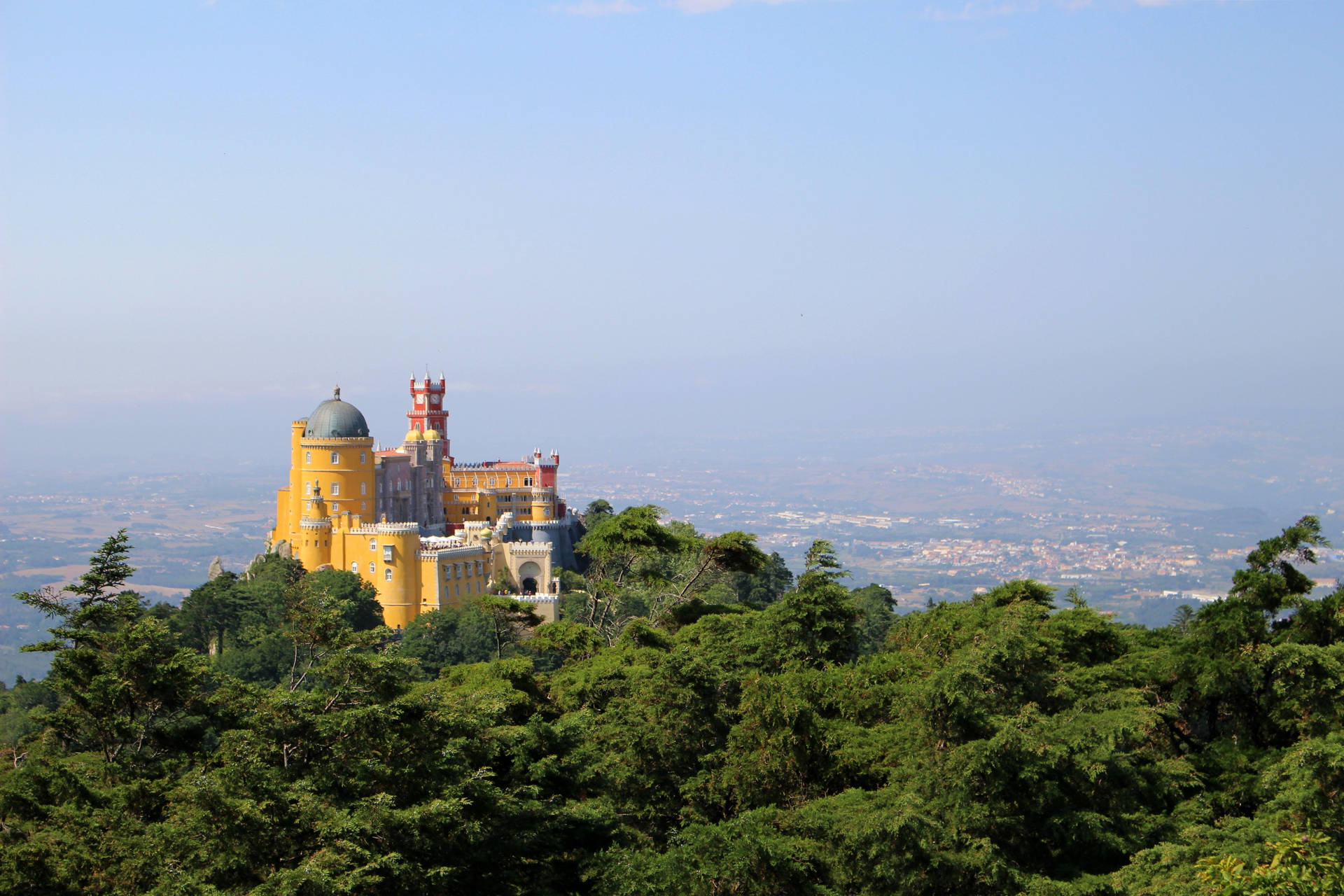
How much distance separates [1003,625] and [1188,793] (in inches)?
186

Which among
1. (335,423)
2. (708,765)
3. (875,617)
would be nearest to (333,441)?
(335,423)

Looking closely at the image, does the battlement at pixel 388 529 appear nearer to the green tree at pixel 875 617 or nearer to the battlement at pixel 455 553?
the battlement at pixel 455 553

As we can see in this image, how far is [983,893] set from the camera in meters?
21.4

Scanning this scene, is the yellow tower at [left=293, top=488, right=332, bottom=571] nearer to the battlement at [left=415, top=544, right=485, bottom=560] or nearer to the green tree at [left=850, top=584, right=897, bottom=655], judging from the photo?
the battlement at [left=415, top=544, right=485, bottom=560]

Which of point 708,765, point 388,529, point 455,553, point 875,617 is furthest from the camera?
point 455,553

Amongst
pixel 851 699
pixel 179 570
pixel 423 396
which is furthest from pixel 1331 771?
pixel 179 570

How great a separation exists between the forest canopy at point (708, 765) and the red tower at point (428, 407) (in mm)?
52267

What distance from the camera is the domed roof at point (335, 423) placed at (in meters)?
68.1

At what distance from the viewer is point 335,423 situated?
224ft

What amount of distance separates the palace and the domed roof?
52 millimetres

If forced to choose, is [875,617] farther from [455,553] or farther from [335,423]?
[335,423]

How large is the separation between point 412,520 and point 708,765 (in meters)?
51.8

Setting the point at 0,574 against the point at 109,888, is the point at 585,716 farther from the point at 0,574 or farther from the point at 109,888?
the point at 0,574

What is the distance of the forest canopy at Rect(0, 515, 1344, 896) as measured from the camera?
19.1 m
